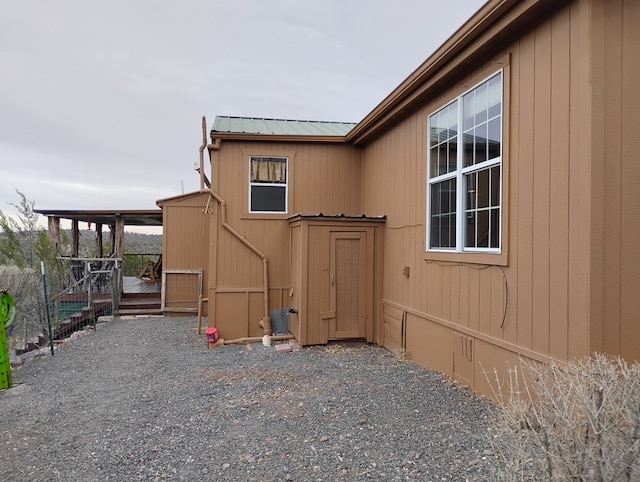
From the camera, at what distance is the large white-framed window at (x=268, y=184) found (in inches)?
283

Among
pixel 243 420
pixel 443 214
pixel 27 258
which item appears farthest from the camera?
pixel 27 258

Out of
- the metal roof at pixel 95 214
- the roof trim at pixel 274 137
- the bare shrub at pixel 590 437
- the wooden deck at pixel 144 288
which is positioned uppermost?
the roof trim at pixel 274 137

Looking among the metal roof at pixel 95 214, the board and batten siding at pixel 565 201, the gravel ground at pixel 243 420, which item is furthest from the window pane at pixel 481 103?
the metal roof at pixel 95 214

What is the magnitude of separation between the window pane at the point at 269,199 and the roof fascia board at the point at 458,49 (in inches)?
87.1

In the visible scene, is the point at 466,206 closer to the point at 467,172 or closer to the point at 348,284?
the point at 467,172

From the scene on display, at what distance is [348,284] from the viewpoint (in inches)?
242

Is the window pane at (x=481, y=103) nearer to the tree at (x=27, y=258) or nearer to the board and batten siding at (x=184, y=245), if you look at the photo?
the board and batten siding at (x=184, y=245)

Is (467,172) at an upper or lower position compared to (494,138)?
lower

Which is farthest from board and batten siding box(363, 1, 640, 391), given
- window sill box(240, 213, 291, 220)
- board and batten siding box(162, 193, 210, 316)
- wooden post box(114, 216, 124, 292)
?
wooden post box(114, 216, 124, 292)

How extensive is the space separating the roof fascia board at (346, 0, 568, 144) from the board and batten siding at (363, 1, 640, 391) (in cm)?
20

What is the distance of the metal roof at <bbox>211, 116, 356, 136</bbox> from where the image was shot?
7312 millimetres

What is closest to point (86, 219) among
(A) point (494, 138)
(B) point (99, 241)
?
(B) point (99, 241)

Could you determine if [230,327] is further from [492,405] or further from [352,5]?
[352,5]

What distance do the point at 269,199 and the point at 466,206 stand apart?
4.01 meters
